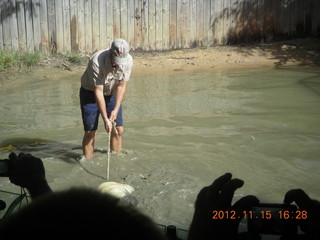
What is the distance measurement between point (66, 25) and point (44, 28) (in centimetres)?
62

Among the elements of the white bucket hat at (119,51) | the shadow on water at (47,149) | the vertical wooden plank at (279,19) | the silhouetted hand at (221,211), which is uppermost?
the vertical wooden plank at (279,19)

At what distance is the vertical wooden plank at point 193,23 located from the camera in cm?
1330

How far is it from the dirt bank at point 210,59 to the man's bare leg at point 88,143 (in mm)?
5702

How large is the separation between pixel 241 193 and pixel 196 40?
9.35 m

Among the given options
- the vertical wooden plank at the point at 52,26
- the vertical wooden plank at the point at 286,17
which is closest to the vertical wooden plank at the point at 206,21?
the vertical wooden plank at the point at 286,17

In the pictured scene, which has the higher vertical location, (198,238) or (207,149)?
(198,238)

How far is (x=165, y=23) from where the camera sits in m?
13.2

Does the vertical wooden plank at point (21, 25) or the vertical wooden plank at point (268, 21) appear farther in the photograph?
the vertical wooden plank at point (268, 21)

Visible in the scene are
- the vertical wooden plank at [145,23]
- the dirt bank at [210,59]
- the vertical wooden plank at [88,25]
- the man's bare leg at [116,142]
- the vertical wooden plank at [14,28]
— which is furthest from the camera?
the vertical wooden plank at [145,23]

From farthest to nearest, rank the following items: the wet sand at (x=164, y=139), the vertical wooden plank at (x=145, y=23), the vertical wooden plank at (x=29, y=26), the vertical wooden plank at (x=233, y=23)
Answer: the vertical wooden plank at (x=233, y=23) < the vertical wooden plank at (x=145, y=23) < the vertical wooden plank at (x=29, y=26) < the wet sand at (x=164, y=139)

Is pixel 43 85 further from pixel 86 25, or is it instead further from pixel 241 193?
pixel 241 193

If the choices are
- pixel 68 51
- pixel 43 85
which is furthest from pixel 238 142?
pixel 68 51

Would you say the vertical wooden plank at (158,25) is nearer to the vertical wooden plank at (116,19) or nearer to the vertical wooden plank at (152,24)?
the vertical wooden plank at (152,24)

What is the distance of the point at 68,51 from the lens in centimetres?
1243
